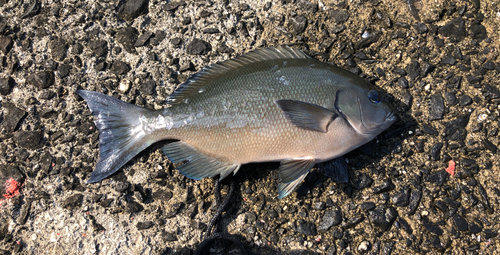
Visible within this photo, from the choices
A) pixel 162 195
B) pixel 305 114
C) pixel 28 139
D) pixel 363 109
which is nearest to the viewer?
pixel 305 114

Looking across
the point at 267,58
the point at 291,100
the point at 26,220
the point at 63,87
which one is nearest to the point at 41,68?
the point at 63,87

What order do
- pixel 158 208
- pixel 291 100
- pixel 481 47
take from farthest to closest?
pixel 481 47
pixel 158 208
pixel 291 100

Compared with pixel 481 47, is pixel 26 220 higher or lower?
lower

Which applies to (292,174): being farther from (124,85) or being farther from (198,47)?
(124,85)

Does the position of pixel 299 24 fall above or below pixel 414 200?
above

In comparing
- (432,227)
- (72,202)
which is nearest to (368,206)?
(432,227)

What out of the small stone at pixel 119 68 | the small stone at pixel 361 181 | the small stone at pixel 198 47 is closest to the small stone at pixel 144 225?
the small stone at pixel 119 68

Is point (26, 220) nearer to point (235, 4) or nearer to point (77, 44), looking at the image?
point (77, 44)
